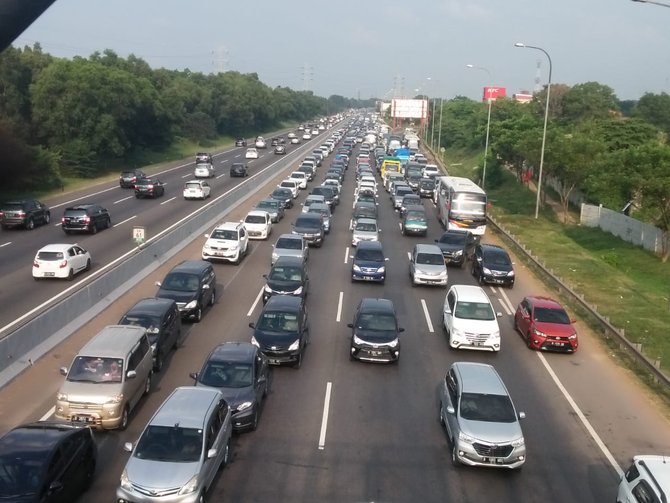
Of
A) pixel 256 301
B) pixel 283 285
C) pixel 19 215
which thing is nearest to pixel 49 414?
pixel 283 285

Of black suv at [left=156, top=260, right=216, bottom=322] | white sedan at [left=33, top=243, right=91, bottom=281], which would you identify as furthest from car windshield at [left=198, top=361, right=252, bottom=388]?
Result: white sedan at [left=33, top=243, right=91, bottom=281]

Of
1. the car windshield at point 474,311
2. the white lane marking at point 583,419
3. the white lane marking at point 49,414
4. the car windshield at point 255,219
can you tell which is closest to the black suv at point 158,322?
the white lane marking at point 49,414

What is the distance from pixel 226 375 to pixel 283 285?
9.22 metres

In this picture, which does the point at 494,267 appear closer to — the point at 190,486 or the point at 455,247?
the point at 455,247

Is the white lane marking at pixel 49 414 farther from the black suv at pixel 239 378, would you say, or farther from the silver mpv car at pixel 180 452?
the silver mpv car at pixel 180 452

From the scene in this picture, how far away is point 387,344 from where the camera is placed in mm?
Result: 19531

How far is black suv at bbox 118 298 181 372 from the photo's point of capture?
1834cm

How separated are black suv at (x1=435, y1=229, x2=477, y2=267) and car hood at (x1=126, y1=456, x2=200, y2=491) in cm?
2215

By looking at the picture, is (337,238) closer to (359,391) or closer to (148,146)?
(359,391)

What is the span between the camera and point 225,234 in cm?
3153

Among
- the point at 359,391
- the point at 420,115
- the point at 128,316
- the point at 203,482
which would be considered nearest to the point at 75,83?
the point at 128,316

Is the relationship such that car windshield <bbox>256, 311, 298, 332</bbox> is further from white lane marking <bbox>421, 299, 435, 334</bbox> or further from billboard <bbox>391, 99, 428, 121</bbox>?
billboard <bbox>391, 99, 428, 121</bbox>

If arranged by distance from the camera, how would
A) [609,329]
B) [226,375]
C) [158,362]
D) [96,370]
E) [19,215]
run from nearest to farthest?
[96,370], [226,375], [158,362], [609,329], [19,215]

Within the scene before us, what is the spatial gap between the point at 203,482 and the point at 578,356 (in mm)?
14051
